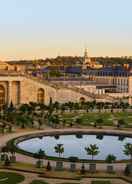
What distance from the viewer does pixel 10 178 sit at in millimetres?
30594

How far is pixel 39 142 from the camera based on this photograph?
4625 cm

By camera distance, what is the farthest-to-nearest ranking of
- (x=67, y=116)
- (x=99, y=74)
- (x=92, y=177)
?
(x=99, y=74) → (x=67, y=116) → (x=92, y=177)

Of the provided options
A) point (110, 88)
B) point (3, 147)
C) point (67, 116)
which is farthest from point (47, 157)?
point (110, 88)

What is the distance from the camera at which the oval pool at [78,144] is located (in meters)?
40.7

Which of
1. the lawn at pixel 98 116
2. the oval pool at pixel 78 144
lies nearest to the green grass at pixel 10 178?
the oval pool at pixel 78 144

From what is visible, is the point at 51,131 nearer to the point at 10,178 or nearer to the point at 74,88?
the point at 10,178

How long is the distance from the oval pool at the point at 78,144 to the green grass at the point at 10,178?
8296 mm

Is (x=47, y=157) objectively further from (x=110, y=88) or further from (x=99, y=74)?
(x=99, y=74)

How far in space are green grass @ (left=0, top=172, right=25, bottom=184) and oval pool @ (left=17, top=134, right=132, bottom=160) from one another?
327 inches

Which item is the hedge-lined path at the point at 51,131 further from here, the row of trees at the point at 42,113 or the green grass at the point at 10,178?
the green grass at the point at 10,178

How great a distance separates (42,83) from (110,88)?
2232 cm

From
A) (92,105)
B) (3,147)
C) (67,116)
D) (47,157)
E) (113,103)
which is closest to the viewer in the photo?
(47,157)

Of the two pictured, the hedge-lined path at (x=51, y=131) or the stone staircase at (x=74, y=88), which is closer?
the hedge-lined path at (x=51, y=131)

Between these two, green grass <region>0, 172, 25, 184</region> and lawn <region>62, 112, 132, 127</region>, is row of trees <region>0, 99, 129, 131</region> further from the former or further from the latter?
green grass <region>0, 172, 25, 184</region>
